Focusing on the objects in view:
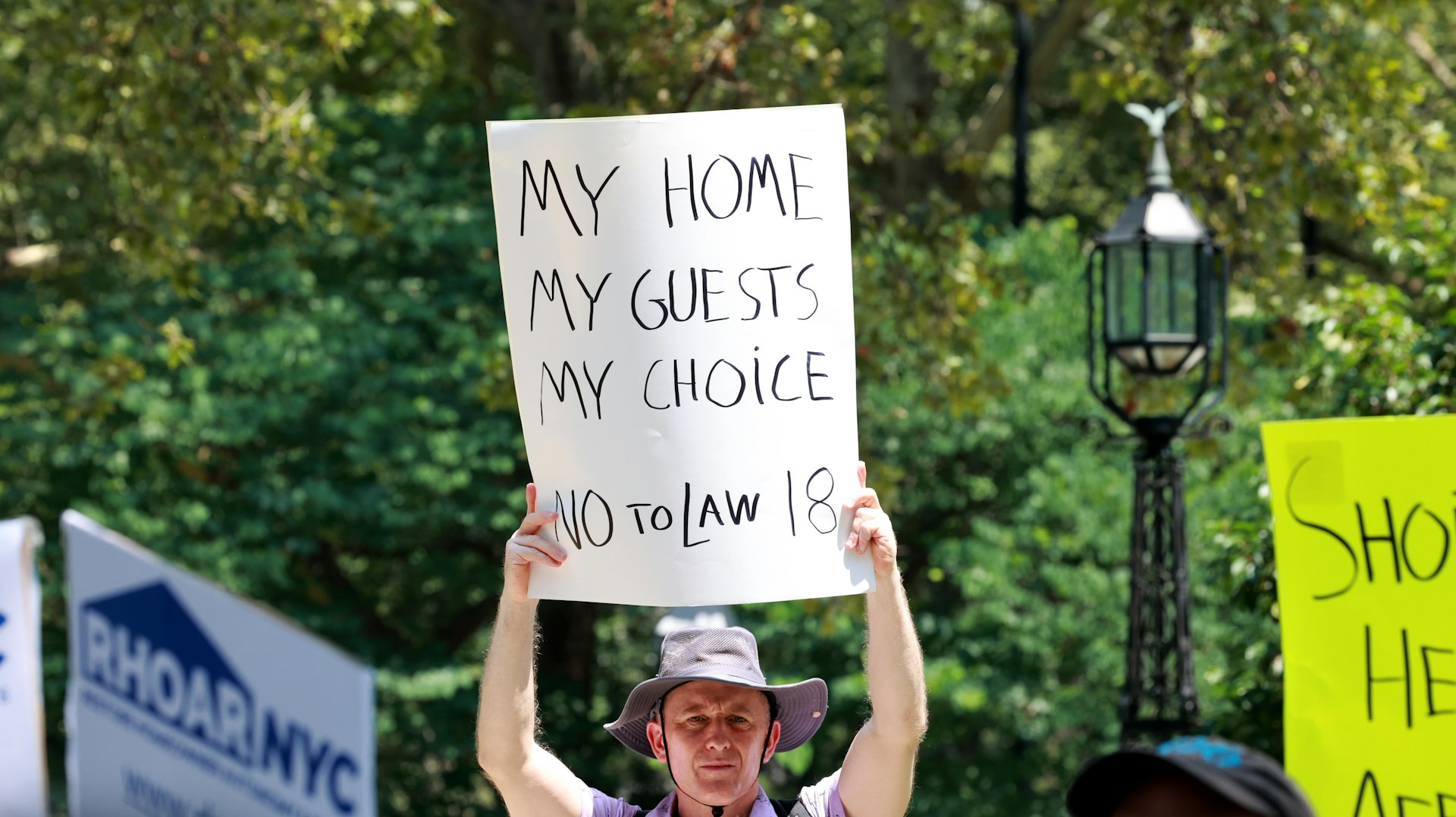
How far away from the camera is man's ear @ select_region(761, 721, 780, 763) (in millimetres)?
3094

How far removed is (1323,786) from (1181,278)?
3280mm

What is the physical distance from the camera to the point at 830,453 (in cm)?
301

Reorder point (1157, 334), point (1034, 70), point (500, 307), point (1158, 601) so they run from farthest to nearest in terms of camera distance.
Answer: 1. point (1034, 70)
2. point (500, 307)
3. point (1158, 601)
4. point (1157, 334)

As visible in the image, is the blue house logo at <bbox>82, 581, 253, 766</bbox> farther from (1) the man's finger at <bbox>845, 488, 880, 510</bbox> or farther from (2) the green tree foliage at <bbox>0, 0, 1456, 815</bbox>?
(2) the green tree foliage at <bbox>0, 0, 1456, 815</bbox>

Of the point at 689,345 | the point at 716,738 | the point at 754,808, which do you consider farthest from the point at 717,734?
the point at 689,345

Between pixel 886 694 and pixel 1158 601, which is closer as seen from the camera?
pixel 886 694

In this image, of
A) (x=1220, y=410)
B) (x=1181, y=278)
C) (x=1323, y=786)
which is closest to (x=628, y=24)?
(x=1220, y=410)

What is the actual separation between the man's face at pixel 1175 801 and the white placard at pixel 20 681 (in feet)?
13.5

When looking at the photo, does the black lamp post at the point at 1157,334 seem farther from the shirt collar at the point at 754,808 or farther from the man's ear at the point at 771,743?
the shirt collar at the point at 754,808

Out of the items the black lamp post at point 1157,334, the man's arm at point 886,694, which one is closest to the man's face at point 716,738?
the man's arm at point 886,694

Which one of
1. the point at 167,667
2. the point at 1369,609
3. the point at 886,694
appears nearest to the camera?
the point at 886,694

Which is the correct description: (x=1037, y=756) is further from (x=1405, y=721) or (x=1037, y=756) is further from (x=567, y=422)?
(x=567, y=422)

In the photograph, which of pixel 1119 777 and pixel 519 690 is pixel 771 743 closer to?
pixel 519 690

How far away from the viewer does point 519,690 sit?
118 inches
